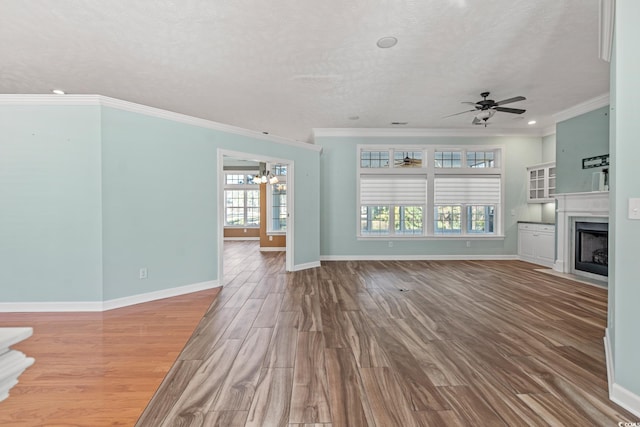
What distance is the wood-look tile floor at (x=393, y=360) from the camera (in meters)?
1.82

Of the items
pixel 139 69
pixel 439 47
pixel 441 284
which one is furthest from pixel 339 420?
pixel 139 69

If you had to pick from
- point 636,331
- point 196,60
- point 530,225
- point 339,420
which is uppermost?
point 196,60

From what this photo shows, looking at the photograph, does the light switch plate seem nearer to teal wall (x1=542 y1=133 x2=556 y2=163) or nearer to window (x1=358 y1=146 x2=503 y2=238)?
window (x1=358 y1=146 x2=503 y2=238)

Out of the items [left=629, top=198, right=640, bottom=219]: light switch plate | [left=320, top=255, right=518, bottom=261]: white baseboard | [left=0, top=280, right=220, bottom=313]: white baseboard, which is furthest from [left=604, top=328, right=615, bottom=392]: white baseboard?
[left=0, top=280, right=220, bottom=313]: white baseboard

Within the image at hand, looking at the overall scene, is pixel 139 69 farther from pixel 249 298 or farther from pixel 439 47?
pixel 439 47

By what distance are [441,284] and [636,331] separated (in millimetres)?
2972

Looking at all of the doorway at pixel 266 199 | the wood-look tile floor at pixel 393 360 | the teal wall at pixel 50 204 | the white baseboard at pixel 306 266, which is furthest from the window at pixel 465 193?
the teal wall at pixel 50 204

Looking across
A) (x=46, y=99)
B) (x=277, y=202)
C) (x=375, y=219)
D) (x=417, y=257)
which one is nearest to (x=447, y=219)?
(x=417, y=257)

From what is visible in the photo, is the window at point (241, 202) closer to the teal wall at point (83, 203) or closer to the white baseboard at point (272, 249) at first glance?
the white baseboard at point (272, 249)

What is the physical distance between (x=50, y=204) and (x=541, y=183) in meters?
9.03

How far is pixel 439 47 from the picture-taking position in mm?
3404

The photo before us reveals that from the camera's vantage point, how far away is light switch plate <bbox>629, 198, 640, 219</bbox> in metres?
1.80

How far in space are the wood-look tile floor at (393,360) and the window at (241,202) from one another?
734 cm

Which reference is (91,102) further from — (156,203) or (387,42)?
(387,42)
